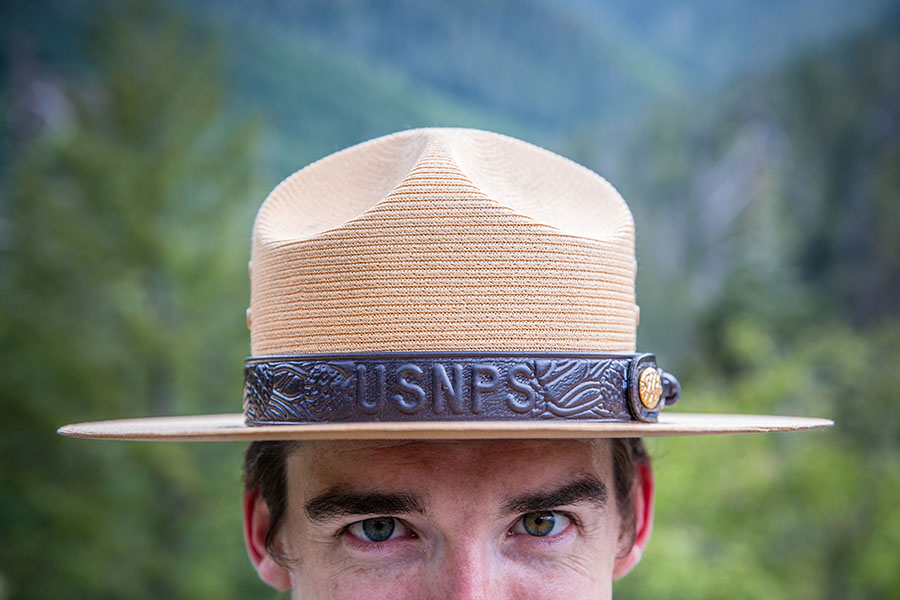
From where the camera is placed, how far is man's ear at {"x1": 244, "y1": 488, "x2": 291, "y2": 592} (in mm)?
1757

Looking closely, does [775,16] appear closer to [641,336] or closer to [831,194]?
[831,194]

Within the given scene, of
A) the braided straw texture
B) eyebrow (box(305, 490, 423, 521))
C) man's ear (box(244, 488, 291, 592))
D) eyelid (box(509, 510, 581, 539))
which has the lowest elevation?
man's ear (box(244, 488, 291, 592))

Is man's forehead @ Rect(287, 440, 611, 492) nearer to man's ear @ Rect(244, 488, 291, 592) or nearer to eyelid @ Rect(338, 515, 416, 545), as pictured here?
eyelid @ Rect(338, 515, 416, 545)

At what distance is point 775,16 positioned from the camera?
2348cm

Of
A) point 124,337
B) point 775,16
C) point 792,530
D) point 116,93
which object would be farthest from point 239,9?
point 775,16

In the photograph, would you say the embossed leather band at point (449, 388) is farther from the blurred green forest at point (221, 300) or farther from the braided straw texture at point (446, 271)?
the blurred green forest at point (221, 300)

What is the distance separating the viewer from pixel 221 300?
12.6m

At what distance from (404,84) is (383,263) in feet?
39.1

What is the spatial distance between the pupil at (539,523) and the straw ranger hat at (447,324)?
0.24m

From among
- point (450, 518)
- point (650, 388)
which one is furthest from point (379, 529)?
point (650, 388)

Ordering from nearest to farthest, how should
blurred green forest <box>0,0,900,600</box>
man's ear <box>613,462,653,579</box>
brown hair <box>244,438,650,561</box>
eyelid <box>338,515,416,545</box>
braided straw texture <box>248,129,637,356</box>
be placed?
braided straw texture <box>248,129,637,356</box> < eyelid <box>338,515,416,545</box> < brown hair <box>244,438,650,561</box> < man's ear <box>613,462,653,579</box> < blurred green forest <box>0,0,900,600</box>

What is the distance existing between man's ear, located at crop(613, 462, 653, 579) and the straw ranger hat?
1.40ft

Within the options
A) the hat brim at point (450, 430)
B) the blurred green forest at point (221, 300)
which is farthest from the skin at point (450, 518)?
the blurred green forest at point (221, 300)

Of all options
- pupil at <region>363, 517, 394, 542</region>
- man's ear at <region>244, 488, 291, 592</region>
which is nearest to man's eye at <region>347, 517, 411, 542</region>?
pupil at <region>363, 517, 394, 542</region>
